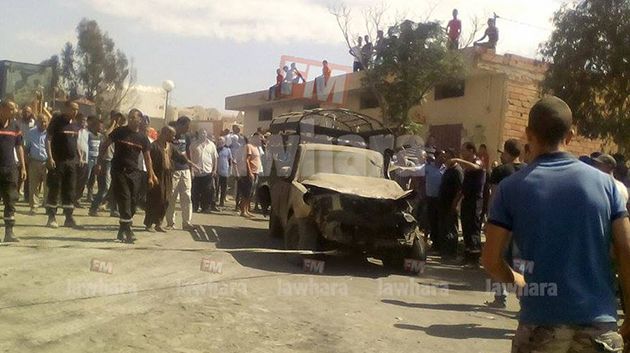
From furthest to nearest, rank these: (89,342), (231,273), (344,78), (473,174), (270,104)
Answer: (270,104) < (344,78) < (473,174) < (231,273) < (89,342)

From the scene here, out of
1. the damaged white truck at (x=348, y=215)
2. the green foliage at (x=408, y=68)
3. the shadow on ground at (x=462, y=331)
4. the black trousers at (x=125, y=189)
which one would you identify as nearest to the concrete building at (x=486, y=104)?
the green foliage at (x=408, y=68)

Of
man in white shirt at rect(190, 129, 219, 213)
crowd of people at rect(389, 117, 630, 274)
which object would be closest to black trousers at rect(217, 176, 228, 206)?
man in white shirt at rect(190, 129, 219, 213)

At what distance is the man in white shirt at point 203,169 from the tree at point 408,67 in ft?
16.3

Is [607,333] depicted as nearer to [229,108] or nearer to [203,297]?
[203,297]

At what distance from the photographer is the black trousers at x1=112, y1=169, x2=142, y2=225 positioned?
8.77 meters

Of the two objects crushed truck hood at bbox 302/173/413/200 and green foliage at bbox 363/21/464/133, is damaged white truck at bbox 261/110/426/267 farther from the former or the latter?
green foliage at bbox 363/21/464/133

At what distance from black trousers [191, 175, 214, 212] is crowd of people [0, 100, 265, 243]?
2 centimetres

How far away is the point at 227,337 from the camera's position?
5168 mm

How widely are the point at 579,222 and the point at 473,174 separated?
704 centimetres

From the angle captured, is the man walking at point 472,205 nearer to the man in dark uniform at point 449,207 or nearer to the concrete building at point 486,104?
the man in dark uniform at point 449,207

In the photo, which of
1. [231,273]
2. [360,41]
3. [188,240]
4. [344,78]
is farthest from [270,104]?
[231,273]

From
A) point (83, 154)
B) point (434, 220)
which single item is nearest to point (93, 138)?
point (83, 154)

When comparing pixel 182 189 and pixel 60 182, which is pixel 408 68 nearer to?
pixel 182 189

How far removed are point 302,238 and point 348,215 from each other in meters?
0.75
